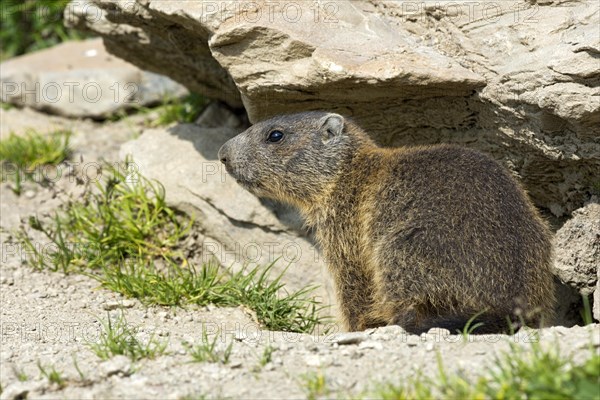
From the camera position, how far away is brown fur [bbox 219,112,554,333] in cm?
597

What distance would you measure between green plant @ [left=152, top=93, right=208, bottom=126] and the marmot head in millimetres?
2772

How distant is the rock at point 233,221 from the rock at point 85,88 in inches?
93.4

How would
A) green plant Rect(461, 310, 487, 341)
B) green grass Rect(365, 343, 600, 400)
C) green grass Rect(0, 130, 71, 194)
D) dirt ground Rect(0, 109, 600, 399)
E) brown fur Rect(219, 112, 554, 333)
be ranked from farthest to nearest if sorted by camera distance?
green grass Rect(0, 130, 71, 194)
brown fur Rect(219, 112, 554, 333)
green plant Rect(461, 310, 487, 341)
dirt ground Rect(0, 109, 600, 399)
green grass Rect(365, 343, 600, 400)

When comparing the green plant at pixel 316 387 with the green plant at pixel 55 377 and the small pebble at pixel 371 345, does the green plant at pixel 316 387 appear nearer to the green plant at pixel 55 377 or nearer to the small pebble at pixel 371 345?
the small pebble at pixel 371 345

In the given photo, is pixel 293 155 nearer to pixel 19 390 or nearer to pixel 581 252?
pixel 581 252

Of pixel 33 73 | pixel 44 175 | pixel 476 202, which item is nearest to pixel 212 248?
pixel 44 175

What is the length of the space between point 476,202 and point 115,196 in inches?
166

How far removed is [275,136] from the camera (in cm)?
735

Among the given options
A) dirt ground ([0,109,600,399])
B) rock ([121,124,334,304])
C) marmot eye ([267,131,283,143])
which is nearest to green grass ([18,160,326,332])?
rock ([121,124,334,304])

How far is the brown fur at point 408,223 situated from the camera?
235 inches

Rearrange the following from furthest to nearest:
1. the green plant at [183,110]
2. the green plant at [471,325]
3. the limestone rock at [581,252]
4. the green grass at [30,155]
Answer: the green plant at [183,110] → the green grass at [30,155] → the limestone rock at [581,252] → the green plant at [471,325]

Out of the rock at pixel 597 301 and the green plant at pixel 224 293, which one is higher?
the rock at pixel 597 301

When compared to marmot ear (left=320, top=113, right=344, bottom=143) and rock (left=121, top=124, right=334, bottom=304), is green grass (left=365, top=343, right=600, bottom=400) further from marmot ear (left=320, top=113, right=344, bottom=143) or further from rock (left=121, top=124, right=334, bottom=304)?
rock (left=121, top=124, right=334, bottom=304)

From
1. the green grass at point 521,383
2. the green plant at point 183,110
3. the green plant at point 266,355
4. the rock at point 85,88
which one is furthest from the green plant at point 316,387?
the rock at point 85,88
